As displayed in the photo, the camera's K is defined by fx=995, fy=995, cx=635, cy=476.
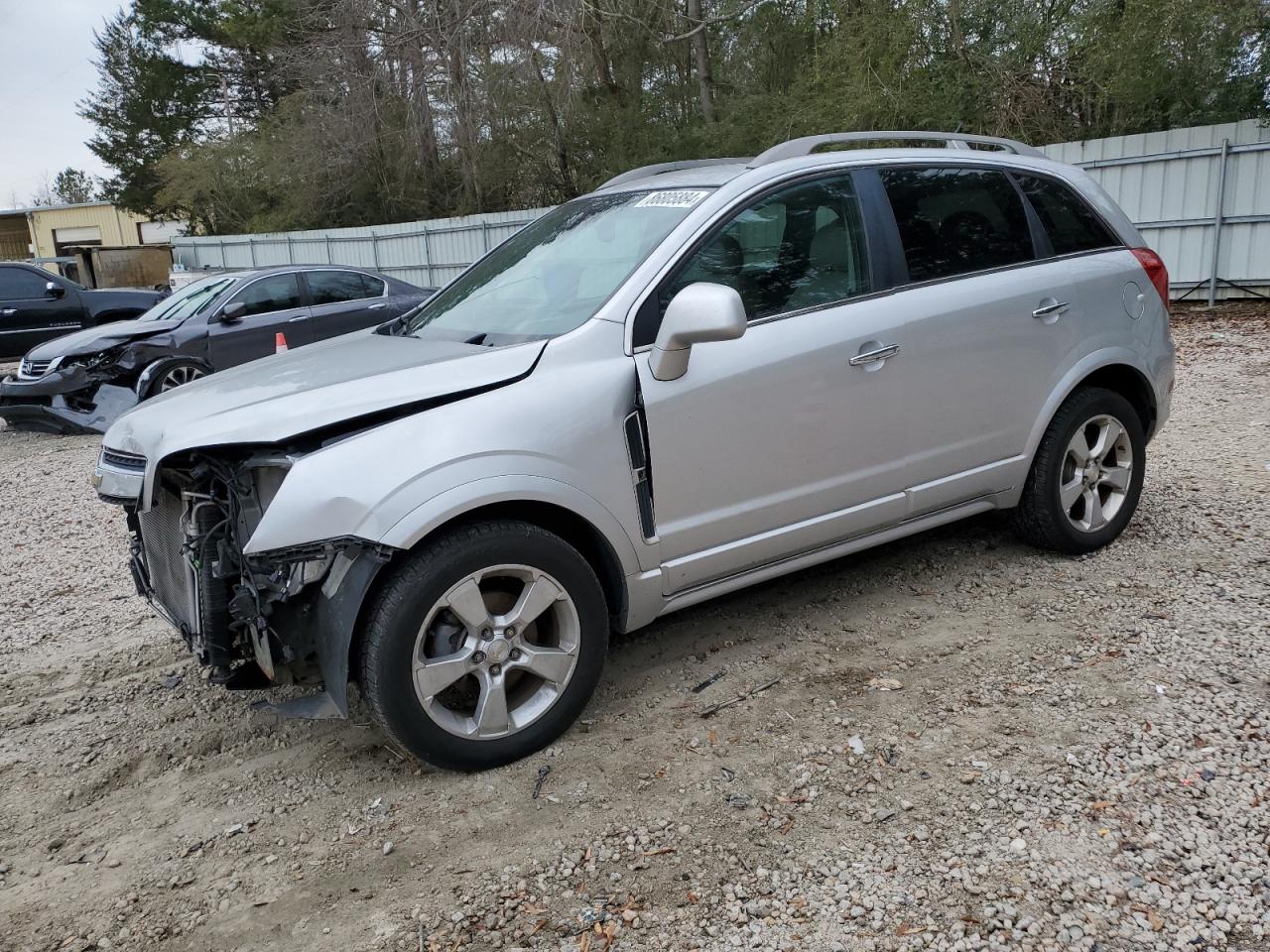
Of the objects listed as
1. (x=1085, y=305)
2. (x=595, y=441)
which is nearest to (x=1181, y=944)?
(x=595, y=441)

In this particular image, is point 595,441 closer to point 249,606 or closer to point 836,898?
point 249,606

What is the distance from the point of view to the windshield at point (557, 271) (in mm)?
3496

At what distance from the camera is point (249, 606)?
288 centimetres

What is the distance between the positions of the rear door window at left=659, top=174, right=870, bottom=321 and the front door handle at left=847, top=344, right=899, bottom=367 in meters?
0.23

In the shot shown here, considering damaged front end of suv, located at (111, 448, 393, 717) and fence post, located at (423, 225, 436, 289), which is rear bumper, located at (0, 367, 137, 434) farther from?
fence post, located at (423, 225, 436, 289)

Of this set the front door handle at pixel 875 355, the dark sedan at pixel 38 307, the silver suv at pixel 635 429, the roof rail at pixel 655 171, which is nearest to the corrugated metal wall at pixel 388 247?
the dark sedan at pixel 38 307

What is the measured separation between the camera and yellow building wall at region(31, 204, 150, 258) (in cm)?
4481

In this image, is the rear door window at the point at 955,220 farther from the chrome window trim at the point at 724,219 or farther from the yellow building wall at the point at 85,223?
the yellow building wall at the point at 85,223

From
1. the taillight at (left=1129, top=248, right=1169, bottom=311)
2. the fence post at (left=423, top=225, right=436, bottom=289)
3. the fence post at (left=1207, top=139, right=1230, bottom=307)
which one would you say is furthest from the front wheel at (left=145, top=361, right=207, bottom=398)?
the fence post at (left=423, top=225, right=436, bottom=289)

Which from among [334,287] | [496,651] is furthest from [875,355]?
[334,287]

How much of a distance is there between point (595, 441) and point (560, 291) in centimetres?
74

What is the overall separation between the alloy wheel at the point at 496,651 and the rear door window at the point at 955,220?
198 cm

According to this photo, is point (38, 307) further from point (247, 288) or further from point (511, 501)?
point (511, 501)

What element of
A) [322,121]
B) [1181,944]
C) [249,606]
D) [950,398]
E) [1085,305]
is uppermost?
[322,121]
